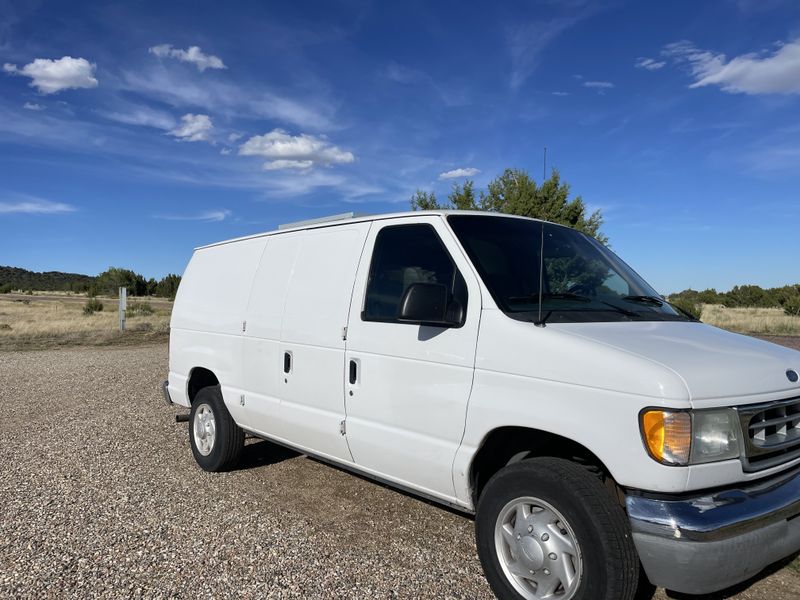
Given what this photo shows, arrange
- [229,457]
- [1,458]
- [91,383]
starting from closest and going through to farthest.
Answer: [229,457], [1,458], [91,383]

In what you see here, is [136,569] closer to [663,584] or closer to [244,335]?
[244,335]

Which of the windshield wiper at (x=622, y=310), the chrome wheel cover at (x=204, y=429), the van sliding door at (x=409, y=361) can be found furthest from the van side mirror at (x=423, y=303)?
the chrome wheel cover at (x=204, y=429)

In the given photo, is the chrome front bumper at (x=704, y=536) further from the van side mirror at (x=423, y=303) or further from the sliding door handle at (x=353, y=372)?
the sliding door handle at (x=353, y=372)

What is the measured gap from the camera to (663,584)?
2.61 meters

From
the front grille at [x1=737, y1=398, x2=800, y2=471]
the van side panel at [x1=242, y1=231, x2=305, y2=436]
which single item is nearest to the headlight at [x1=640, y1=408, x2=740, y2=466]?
the front grille at [x1=737, y1=398, x2=800, y2=471]

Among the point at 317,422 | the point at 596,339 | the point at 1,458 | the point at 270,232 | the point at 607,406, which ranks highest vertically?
the point at 270,232

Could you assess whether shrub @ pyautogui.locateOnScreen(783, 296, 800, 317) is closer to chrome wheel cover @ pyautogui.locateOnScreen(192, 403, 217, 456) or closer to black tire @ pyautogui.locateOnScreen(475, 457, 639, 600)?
chrome wheel cover @ pyautogui.locateOnScreen(192, 403, 217, 456)

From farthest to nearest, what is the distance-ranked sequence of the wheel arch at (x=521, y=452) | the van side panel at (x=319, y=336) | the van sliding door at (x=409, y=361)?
the van side panel at (x=319, y=336)
the van sliding door at (x=409, y=361)
the wheel arch at (x=521, y=452)

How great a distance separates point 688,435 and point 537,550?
0.96 meters

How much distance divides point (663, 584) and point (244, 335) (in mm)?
3698

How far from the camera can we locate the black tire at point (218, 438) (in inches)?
215

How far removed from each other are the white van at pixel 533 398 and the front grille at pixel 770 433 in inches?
0.5

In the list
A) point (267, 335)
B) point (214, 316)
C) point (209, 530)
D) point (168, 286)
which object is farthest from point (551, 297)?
point (168, 286)

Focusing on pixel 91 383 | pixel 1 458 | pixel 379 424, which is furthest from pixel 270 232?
pixel 91 383
